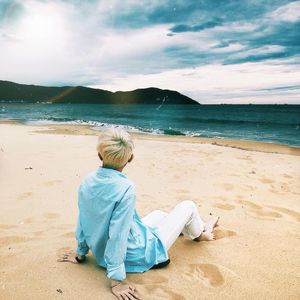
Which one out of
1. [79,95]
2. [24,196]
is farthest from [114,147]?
[79,95]

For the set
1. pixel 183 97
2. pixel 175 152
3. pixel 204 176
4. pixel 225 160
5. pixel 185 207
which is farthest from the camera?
pixel 183 97

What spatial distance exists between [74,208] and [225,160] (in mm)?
4928

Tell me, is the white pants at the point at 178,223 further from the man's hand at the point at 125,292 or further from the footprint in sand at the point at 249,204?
the footprint in sand at the point at 249,204

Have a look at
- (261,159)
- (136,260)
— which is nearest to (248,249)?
(136,260)

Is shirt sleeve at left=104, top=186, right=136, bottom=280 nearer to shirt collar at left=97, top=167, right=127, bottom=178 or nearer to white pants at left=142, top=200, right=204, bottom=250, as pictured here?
shirt collar at left=97, top=167, right=127, bottom=178

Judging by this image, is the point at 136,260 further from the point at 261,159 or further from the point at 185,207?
the point at 261,159

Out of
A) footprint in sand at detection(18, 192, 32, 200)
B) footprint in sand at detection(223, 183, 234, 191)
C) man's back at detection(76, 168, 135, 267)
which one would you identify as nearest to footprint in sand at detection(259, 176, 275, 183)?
footprint in sand at detection(223, 183, 234, 191)

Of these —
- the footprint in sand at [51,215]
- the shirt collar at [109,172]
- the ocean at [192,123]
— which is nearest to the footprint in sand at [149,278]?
the shirt collar at [109,172]

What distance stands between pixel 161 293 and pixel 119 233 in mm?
597

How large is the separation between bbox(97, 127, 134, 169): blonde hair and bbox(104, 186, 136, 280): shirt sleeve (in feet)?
0.76

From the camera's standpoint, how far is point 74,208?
4.52 m

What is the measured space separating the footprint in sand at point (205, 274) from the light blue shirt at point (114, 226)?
1.09ft

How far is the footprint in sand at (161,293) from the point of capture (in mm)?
2480

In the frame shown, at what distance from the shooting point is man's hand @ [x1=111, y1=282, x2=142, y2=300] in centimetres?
242
